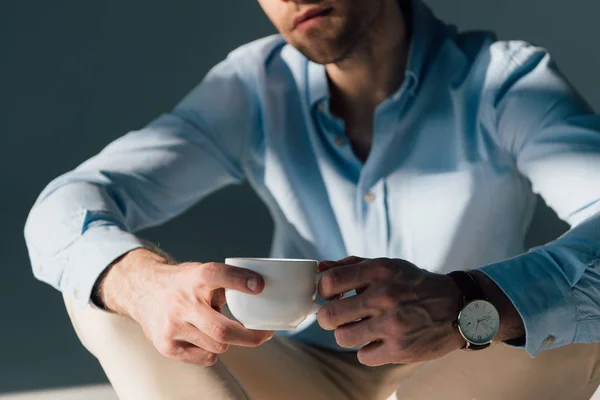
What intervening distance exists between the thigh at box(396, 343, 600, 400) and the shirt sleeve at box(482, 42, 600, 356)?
0.07 meters

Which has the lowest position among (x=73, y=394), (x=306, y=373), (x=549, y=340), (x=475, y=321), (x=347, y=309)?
(x=73, y=394)

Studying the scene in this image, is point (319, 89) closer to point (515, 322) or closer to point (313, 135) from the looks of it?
point (313, 135)

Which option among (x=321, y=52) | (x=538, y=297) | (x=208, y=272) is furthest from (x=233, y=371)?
(x=321, y=52)

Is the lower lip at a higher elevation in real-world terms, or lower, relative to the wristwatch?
higher

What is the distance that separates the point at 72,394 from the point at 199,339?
1512 mm

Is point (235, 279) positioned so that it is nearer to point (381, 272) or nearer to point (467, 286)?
point (381, 272)

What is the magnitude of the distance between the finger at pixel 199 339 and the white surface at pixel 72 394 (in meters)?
1.33

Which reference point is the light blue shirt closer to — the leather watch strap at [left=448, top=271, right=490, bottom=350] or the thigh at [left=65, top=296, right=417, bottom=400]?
the thigh at [left=65, top=296, right=417, bottom=400]

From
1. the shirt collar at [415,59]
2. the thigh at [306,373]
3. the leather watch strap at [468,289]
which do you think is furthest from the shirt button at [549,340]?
the shirt collar at [415,59]

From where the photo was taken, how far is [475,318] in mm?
993

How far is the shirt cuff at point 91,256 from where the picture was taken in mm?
1228

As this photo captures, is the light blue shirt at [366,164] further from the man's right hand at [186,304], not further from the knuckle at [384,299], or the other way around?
the knuckle at [384,299]

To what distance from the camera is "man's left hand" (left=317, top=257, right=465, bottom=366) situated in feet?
3.13

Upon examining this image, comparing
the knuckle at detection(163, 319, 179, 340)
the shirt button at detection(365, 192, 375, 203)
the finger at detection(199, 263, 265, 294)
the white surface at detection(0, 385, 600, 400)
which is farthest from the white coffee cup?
the white surface at detection(0, 385, 600, 400)
